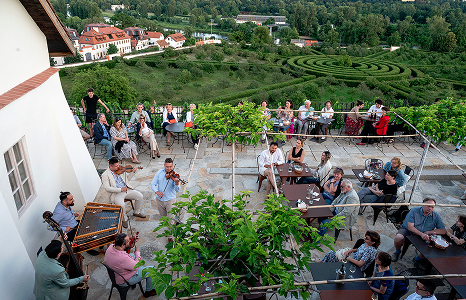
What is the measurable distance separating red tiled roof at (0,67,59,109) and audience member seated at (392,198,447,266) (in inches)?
278

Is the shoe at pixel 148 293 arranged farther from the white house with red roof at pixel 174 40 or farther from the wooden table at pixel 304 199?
the white house with red roof at pixel 174 40

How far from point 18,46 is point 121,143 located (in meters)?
3.77

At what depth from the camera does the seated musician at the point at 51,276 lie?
13.7ft

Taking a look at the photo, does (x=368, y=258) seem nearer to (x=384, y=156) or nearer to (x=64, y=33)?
(x=384, y=156)

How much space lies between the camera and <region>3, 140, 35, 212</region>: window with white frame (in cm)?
508

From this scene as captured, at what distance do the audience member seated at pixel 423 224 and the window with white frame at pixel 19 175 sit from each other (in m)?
6.80

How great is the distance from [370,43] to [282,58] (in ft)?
91.0

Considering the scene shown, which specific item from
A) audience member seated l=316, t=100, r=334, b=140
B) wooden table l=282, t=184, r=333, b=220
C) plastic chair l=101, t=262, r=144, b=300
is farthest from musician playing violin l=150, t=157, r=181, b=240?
audience member seated l=316, t=100, r=334, b=140

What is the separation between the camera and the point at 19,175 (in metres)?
5.28

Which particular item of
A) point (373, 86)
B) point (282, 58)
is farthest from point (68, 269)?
point (282, 58)

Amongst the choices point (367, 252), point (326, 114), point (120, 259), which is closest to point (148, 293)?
point (120, 259)

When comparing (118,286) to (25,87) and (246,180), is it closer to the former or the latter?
(25,87)

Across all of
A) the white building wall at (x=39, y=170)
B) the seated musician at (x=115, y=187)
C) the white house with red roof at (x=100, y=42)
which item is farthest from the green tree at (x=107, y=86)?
the white house with red roof at (x=100, y=42)

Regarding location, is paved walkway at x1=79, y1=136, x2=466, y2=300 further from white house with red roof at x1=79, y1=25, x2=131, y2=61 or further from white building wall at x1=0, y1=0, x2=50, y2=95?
white house with red roof at x1=79, y1=25, x2=131, y2=61
